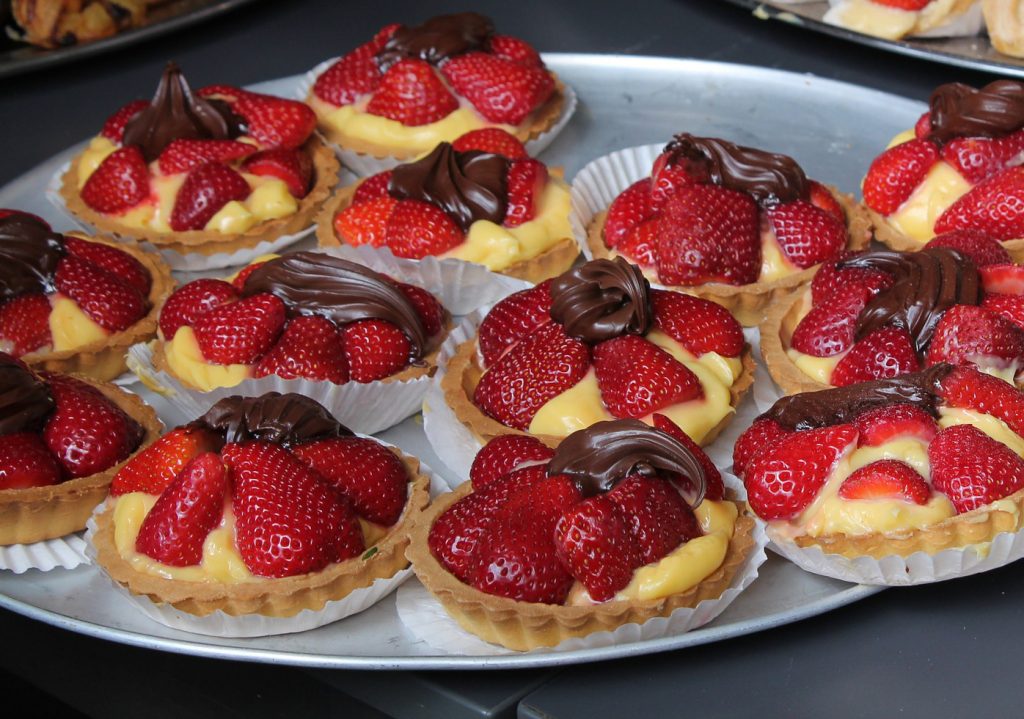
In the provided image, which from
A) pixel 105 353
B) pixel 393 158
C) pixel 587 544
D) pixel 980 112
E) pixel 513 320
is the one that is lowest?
pixel 105 353

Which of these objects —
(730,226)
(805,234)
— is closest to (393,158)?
(730,226)

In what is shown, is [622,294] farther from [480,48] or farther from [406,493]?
[480,48]

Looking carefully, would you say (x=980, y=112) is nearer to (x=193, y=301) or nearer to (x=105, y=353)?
(x=193, y=301)

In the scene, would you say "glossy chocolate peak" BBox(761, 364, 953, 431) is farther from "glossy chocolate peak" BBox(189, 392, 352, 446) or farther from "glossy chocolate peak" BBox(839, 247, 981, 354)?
"glossy chocolate peak" BBox(189, 392, 352, 446)

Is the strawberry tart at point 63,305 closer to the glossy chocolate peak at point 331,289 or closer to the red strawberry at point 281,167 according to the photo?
the glossy chocolate peak at point 331,289

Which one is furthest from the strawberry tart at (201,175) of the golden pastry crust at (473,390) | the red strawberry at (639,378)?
the red strawberry at (639,378)

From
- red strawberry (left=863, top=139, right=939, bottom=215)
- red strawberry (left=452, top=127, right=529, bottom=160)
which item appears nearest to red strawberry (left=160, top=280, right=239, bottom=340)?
red strawberry (left=452, top=127, right=529, bottom=160)
